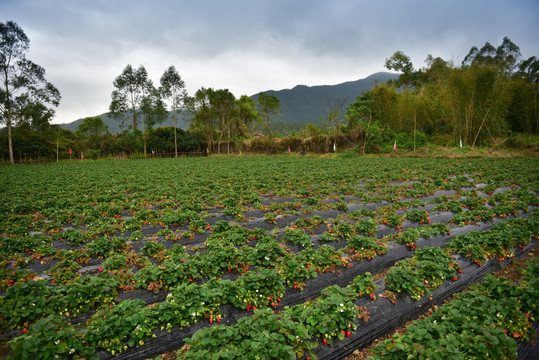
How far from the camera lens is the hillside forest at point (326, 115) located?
2770cm

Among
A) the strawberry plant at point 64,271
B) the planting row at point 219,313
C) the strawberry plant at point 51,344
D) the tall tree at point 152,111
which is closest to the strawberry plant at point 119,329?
the planting row at point 219,313

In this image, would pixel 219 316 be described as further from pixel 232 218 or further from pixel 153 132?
pixel 153 132

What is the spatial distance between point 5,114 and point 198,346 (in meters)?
48.9

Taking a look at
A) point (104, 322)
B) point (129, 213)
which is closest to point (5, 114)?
point (129, 213)

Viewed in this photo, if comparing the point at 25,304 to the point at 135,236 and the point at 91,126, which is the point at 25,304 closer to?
the point at 135,236

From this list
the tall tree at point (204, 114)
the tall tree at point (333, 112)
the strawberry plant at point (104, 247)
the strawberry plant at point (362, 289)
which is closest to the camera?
the strawberry plant at point (362, 289)

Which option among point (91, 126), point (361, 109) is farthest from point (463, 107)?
point (91, 126)

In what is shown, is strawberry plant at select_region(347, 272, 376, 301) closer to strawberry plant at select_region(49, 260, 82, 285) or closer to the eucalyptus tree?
strawberry plant at select_region(49, 260, 82, 285)

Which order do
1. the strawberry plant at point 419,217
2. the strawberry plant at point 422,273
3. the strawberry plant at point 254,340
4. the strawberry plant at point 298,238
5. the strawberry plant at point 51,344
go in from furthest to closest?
the strawberry plant at point 419,217, the strawberry plant at point 298,238, the strawberry plant at point 422,273, the strawberry plant at point 254,340, the strawberry plant at point 51,344

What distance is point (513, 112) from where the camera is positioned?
1204 inches

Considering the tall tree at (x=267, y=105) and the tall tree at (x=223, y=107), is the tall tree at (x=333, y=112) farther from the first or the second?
the tall tree at (x=267, y=105)

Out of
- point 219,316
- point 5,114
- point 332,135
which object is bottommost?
point 219,316

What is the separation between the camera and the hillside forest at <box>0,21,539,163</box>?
2770 cm

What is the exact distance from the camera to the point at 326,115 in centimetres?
4234
